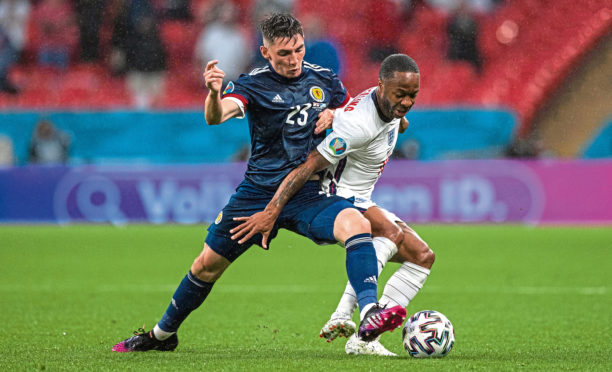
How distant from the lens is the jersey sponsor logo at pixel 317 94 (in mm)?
5559

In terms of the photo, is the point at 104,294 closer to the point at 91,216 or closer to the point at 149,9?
the point at 91,216

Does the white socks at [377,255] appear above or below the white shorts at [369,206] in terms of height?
below

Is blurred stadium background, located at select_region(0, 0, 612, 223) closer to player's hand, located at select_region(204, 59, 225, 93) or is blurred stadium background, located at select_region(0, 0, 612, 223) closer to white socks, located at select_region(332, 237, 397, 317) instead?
white socks, located at select_region(332, 237, 397, 317)

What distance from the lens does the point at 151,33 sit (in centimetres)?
1658

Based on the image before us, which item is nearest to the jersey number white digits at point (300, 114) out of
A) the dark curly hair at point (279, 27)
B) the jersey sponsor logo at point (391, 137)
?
the dark curly hair at point (279, 27)

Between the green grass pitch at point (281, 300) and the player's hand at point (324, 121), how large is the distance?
126cm

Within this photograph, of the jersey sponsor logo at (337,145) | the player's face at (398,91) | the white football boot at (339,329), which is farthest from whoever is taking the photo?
the jersey sponsor logo at (337,145)

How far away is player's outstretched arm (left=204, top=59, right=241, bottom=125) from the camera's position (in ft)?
16.4

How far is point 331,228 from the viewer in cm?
519

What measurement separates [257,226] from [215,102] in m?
0.73

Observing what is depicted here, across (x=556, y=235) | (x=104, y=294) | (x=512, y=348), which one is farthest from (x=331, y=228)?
(x=556, y=235)

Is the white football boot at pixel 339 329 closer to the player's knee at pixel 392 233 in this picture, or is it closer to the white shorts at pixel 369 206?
the player's knee at pixel 392 233

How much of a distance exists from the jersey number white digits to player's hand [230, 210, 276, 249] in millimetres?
548

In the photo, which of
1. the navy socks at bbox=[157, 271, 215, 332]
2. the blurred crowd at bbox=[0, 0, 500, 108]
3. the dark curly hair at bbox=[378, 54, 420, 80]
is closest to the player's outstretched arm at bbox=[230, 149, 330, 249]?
the navy socks at bbox=[157, 271, 215, 332]
